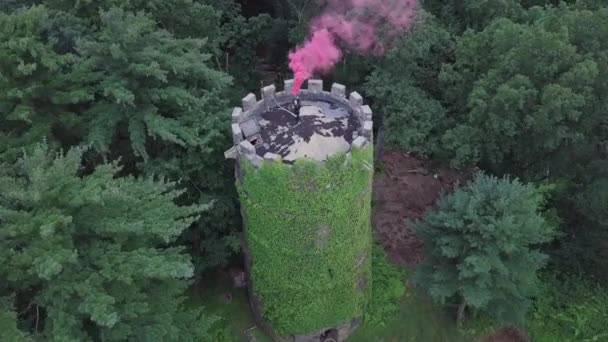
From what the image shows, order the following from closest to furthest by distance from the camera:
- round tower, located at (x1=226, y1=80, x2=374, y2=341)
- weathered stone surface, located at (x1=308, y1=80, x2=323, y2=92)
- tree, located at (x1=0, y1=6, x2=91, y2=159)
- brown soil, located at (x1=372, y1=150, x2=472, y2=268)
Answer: round tower, located at (x1=226, y1=80, x2=374, y2=341), tree, located at (x1=0, y1=6, x2=91, y2=159), weathered stone surface, located at (x1=308, y1=80, x2=323, y2=92), brown soil, located at (x1=372, y1=150, x2=472, y2=268)

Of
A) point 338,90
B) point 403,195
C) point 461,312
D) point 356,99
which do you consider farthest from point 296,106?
point 461,312

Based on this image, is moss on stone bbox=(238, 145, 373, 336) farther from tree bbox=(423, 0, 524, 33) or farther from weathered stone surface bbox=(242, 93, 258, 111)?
tree bbox=(423, 0, 524, 33)

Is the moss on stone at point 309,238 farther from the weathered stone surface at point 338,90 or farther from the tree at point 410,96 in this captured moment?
the tree at point 410,96

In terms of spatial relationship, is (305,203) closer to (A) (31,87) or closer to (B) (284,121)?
(B) (284,121)

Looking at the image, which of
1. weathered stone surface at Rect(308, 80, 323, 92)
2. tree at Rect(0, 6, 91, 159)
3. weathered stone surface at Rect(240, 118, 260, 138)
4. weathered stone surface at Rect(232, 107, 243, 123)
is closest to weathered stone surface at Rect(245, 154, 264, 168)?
weathered stone surface at Rect(240, 118, 260, 138)

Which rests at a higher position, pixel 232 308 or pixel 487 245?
pixel 487 245
